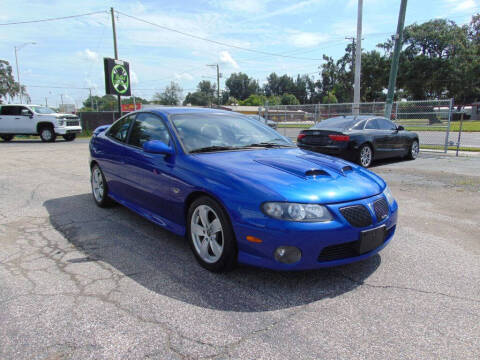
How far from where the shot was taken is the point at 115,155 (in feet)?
15.4

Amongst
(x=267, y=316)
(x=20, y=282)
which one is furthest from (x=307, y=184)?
(x=20, y=282)

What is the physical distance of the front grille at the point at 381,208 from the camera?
9.80 ft

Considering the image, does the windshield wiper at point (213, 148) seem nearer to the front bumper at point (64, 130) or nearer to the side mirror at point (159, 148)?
the side mirror at point (159, 148)

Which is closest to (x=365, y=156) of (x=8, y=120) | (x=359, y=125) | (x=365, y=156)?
(x=365, y=156)

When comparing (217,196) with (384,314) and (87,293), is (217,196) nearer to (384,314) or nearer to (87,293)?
(87,293)

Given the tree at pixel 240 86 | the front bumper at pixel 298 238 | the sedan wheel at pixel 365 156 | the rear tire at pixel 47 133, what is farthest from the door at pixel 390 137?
the tree at pixel 240 86

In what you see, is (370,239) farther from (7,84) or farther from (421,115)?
(7,84)

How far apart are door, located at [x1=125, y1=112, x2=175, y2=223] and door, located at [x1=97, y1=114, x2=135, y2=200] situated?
0.17 meters

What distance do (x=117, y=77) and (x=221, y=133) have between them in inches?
745

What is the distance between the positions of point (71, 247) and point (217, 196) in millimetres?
1910

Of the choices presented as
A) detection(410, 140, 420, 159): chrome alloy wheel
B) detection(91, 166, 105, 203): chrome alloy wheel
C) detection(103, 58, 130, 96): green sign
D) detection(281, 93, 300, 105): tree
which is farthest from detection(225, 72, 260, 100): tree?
detection(91, 166, 105, 203): chrome alloy wheel

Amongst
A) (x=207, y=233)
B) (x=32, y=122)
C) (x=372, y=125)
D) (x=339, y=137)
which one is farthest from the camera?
(x=32, y=122)

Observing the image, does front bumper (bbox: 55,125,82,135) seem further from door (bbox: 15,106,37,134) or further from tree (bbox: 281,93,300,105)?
tree (bbox: 281,93,300,105)

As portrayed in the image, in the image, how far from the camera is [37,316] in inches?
99.0
